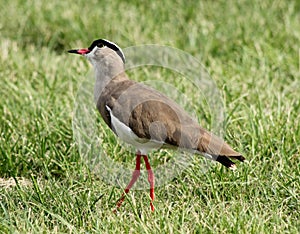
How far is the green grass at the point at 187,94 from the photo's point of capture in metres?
3.53

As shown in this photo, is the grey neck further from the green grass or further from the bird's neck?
the green grass

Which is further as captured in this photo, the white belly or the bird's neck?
the bird's neck

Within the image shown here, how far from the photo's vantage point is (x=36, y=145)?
433 centimetres

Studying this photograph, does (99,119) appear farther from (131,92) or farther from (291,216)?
(291,216)

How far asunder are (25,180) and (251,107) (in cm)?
153

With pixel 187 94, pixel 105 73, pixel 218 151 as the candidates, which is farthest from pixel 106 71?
pixel 187 94

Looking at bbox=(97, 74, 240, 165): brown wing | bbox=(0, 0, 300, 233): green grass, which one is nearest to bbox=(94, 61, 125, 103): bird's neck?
bbox=(97, 74, 240, 165): brown wing

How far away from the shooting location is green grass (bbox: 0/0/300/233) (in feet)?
11.6

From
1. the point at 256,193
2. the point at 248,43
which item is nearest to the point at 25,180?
the point at 256,193

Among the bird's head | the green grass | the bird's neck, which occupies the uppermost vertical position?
the bird's head

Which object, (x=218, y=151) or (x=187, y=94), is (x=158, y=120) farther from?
(x=187, y=94)

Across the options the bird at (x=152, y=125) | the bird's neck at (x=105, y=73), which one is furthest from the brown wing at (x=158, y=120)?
the bird's neck at (x=105, y=73)

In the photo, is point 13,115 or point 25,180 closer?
point 25,180

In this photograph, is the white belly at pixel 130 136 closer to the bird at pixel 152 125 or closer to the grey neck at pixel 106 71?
the bird at pixel 152 125
